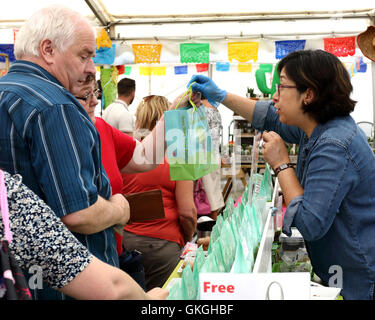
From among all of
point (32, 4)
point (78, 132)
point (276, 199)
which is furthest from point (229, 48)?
point (78, 132)

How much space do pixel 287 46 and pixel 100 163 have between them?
17.6 feet

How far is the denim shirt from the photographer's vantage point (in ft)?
5.07

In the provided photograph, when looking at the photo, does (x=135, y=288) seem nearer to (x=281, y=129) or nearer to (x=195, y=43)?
(x=281, y=129)

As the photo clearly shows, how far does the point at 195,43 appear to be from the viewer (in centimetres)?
627

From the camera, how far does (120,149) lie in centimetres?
228

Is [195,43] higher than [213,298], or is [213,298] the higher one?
[195,43]

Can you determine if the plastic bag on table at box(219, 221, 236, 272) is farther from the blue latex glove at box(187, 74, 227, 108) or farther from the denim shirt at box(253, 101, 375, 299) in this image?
the blue latex glove at box(187, 74, 227, 108)

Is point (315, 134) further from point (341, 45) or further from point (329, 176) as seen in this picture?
point (341, 45)

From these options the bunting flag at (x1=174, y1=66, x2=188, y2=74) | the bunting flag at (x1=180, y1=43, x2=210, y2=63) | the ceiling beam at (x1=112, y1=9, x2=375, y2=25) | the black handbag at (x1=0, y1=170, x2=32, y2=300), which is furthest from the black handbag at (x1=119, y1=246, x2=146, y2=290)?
the bunting flag at (x1=174, y1=66, x2=188, y2=74)

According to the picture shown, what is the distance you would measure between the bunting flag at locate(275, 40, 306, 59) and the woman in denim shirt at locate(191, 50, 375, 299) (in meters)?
4.60

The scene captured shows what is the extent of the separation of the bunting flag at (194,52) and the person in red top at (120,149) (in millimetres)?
4161

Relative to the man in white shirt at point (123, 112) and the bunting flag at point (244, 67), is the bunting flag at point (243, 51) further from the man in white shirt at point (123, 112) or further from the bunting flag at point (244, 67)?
the bunting flag at point (244, 67)
